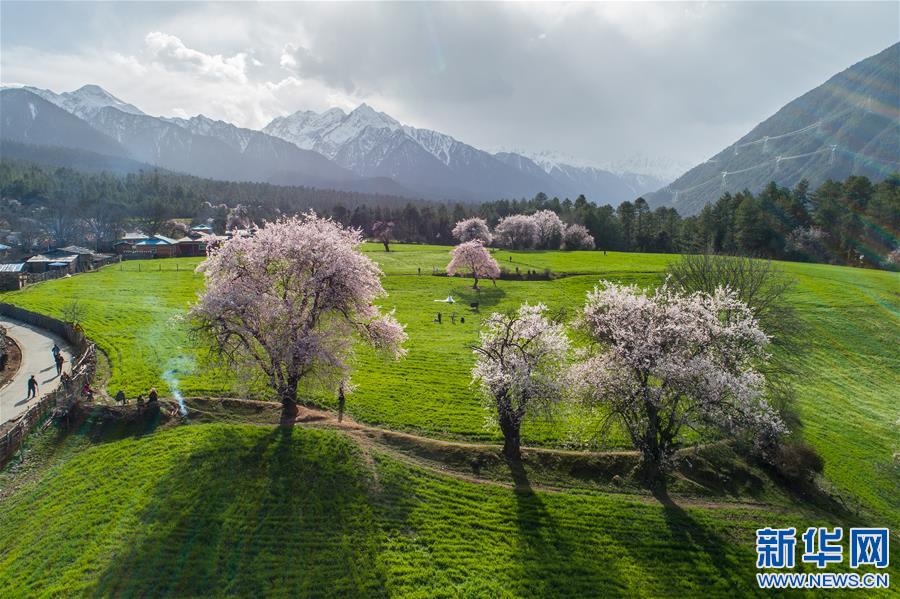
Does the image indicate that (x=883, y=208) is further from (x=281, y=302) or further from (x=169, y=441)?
(x=169, y=441)

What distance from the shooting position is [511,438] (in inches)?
1161

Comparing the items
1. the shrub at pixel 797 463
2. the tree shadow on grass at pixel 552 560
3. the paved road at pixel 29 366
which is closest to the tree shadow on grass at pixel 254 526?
the tree shadow on grass at pixel 552 560

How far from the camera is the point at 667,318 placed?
27609mm

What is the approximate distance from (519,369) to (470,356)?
22.3 meters

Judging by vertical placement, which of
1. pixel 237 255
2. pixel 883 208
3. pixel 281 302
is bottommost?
pixel 281 302

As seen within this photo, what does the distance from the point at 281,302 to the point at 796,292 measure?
78.8m

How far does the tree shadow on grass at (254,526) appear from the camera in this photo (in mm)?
19703

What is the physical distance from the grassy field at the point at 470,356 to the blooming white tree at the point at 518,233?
159 feet

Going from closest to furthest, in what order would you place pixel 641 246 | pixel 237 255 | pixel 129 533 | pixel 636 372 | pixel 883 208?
pixel 129 533 → pixel 636 372 → pixel 237 255 → pixel 883 208 → pixel 641 246

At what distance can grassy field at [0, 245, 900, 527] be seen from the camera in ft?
109

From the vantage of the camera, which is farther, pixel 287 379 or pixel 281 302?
pixel 287 379

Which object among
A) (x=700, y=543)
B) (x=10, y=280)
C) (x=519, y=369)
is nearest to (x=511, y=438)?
(x=519, y=369)

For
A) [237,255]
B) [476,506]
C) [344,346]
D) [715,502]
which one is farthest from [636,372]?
[237,255]

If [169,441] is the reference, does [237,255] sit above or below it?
above
